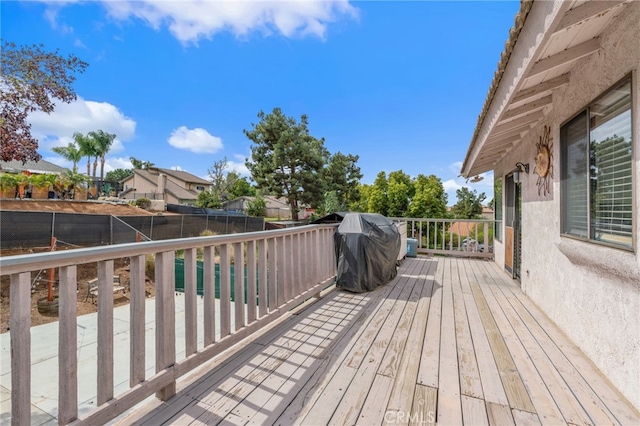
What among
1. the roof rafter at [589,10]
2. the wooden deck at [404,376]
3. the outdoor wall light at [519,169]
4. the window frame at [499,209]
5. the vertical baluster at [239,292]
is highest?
the roof rafter at [589,10]

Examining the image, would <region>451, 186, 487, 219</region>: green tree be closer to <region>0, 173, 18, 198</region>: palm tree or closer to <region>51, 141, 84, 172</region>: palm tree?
<region>0, 173, 18, 198</region>: palm tree

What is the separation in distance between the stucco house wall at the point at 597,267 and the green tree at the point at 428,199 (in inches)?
766

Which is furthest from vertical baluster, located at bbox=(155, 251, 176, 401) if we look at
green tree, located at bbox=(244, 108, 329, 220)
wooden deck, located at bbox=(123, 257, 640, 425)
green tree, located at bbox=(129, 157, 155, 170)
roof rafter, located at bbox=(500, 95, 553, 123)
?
green tree, located at bbox=(129, 157, 155, 170)

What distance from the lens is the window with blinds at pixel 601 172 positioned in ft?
5.45

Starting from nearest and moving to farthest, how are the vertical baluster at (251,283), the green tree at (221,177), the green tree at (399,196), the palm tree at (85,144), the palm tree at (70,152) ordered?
the vertical baluster at (251,283), the green tree at (399,196), the palm tree at (70,152), the palm tree at (85,144), the green tree at (221,177)

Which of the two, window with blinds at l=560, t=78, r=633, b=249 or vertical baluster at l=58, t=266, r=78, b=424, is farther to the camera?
window with blinds at l=560, t=78, r=633, b=249

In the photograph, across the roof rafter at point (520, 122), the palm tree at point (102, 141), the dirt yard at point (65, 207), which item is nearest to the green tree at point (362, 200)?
the dirt yard at point (65, 207)

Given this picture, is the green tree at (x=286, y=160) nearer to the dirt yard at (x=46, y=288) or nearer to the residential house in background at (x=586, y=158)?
the dirt yard at (x=46, y=288)

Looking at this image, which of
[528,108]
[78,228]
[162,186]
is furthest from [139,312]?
[162,186]

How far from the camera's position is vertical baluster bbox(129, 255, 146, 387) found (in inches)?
55.5

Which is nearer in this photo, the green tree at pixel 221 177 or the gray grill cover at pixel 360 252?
the gray grill cover at pixel 360 252

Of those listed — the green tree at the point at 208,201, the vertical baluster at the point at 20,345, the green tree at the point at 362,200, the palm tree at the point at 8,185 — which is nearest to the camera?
the vertical baluster at the point at 20,345

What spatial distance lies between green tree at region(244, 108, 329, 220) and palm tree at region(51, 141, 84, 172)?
19024 mm

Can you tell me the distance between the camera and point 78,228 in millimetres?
8305
